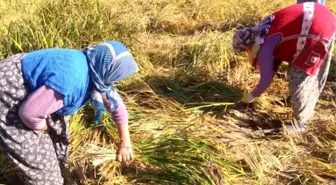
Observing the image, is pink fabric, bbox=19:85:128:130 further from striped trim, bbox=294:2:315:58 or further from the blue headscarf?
striped trim, bbox=294:2:315:58

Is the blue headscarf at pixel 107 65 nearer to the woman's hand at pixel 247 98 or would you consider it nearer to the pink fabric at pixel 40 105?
the pink fabric at pixel 40 105

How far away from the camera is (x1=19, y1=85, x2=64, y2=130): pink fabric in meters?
1.98

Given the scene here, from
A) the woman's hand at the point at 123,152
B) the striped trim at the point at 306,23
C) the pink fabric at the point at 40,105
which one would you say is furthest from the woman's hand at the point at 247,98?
the pink fabric at the point at 40,105

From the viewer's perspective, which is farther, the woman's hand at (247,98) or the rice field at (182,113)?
the woman's hand at (247,98)

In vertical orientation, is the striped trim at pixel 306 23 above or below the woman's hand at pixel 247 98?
above

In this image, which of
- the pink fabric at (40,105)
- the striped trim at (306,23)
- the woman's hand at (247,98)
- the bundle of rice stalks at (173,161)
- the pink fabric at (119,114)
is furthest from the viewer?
the woman's hand at (247,98)

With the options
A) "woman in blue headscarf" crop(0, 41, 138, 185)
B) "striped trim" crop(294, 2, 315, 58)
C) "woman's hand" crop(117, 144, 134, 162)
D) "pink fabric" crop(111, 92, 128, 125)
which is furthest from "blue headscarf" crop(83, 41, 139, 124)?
"striped trim" crop(294, 2, 315, 58)

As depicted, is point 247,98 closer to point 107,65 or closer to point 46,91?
point 107,65

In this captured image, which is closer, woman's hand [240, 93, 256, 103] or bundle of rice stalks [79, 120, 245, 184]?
bundle of rice stalks [79, 120, 245, 184]

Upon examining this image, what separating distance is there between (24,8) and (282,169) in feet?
9.78

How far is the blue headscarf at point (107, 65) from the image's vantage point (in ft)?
6.53

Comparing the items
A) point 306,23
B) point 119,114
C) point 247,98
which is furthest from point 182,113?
point 119,114

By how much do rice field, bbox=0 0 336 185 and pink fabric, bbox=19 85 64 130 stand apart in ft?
1.82

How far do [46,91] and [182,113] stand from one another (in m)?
1.33
